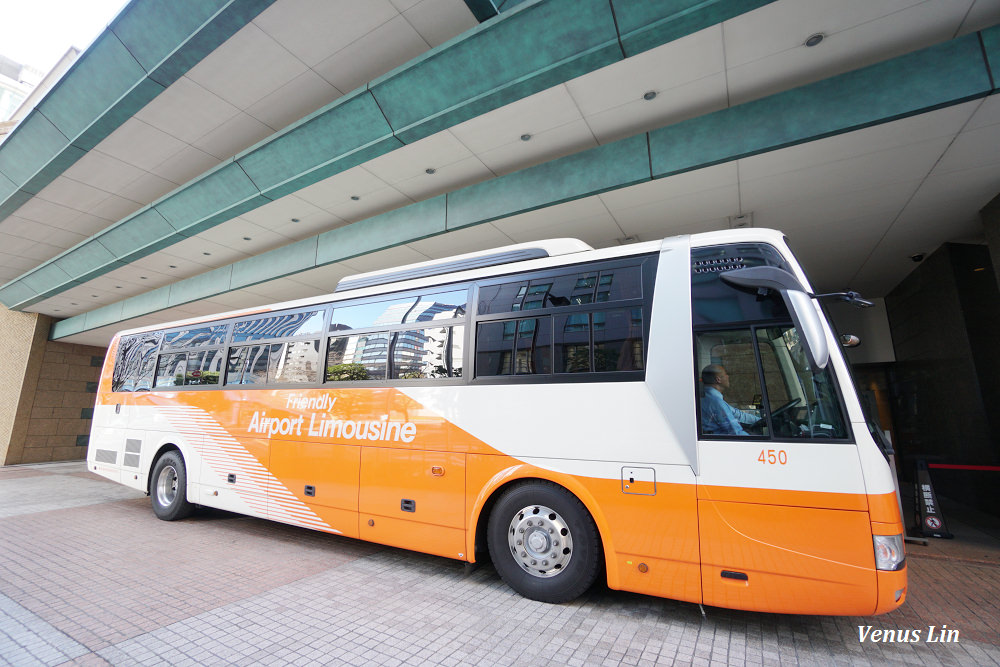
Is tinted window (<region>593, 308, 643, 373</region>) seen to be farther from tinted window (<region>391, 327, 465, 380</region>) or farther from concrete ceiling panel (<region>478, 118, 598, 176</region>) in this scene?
concrete ceiling panel (<region>478, 118, 598, 176</region>)

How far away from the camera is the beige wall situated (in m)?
15.9

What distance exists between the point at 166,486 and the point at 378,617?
18.5 ft

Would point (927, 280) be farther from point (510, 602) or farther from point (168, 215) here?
point (168, 215)

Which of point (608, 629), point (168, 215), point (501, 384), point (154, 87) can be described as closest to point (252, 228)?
point (168, 215)

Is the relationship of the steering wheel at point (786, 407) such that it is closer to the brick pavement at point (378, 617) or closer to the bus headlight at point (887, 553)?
the bus headlight at point (887, 553)

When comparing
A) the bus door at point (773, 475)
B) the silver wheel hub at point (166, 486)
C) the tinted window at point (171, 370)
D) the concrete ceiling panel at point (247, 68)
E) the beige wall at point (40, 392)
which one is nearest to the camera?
the bus door at point (773, 475)

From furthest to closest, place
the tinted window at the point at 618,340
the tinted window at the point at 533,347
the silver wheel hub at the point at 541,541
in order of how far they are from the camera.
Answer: the tinted window at the point at 533,347, the silver wheel hub at the point at 541,541, the tinted window at the point at 618,340

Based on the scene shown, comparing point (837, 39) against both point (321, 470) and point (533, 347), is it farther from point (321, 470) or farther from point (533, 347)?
point (321, 470)

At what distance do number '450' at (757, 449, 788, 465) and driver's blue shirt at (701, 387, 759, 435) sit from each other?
A: 7.0 inches

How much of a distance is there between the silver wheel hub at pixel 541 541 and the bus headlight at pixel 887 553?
80.8 inches

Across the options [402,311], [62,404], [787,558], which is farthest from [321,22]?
[62,404]

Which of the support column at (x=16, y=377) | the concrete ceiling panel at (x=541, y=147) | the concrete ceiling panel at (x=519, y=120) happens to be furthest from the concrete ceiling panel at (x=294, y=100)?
the support column at (x=16, y=377)

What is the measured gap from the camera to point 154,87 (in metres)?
5.51

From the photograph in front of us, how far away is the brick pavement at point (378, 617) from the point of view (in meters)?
2.98
